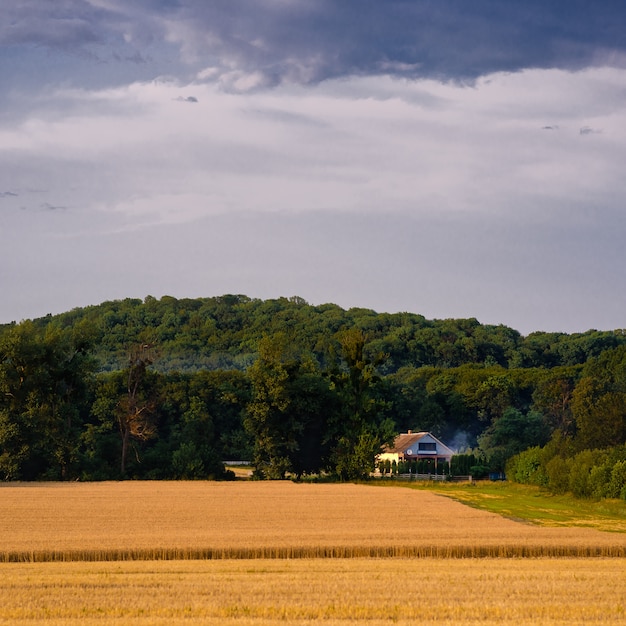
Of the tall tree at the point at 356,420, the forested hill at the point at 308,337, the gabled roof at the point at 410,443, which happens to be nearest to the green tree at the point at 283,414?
the tall tree at the point at 356,420

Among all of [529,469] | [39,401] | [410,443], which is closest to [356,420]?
[529,469]

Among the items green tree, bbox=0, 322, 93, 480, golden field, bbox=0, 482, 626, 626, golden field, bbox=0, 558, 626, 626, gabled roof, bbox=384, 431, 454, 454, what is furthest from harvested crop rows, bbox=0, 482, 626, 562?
gabled roof, bbox=384, 431, 454, 454

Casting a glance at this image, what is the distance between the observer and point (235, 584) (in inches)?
875

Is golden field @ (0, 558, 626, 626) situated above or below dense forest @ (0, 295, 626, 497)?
below

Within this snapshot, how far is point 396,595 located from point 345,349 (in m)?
67.6

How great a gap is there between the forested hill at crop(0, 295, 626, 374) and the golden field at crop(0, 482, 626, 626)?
4955 inches

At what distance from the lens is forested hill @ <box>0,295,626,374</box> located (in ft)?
581

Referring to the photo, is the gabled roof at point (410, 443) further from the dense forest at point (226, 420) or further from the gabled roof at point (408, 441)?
the dense forest at point (226, 420)

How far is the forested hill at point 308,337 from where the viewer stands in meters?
177

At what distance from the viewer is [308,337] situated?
591ft

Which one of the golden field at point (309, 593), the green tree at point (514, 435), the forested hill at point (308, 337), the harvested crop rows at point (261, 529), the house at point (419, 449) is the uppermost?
the forested hill at point (308, 337)

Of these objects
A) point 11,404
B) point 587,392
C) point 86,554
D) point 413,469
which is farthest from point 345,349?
point 86,554

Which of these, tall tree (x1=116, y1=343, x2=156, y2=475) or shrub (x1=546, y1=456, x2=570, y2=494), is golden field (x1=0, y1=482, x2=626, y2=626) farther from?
tall tree (x1=116, y1=343, x2=156, y2=475)

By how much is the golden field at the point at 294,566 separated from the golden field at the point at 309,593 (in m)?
0.04
